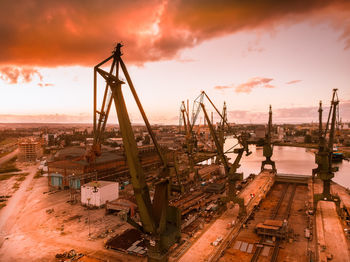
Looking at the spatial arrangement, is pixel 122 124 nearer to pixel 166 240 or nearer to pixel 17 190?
pixel 166 240

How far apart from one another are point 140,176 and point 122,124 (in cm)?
271

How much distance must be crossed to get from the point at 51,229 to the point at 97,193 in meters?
7.06

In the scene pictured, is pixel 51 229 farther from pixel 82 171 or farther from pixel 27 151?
pixel 27 151

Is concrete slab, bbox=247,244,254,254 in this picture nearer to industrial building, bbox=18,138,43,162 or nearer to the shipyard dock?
the shipyard dock

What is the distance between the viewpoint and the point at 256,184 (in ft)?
108

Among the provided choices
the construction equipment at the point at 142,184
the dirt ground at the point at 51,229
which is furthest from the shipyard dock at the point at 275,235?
the dirt ground at the point at 51,229

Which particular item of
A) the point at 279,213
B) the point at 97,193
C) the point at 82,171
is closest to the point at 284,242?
the point at 279,213

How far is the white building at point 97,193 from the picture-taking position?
30.8 m

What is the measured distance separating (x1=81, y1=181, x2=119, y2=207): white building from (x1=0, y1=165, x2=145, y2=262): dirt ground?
3.83 feet

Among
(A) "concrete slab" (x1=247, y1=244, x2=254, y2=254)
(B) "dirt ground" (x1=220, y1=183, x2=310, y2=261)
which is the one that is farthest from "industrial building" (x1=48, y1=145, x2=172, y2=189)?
(A) "concrete slab" (x1=247, y1=244, x2=254, y2=254)

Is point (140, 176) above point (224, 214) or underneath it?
above

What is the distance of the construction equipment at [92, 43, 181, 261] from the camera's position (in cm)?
1145

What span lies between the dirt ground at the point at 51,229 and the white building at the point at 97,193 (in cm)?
117

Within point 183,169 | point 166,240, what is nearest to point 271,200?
point 183,169
